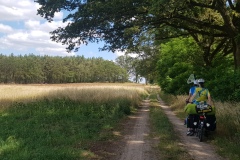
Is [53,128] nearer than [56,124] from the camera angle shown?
Yes

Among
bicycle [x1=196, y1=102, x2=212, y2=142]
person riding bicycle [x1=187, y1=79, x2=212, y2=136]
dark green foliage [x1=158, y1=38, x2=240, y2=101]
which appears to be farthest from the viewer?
dark green foliage [x1=158, y1=38, x2=240, y2=101]

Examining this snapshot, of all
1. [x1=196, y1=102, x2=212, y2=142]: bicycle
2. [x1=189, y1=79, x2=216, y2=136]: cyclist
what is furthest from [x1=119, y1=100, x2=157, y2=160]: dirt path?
[x1=189, y1=79, x2=216, y2=136]: cyclist

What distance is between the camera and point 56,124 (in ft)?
47.2

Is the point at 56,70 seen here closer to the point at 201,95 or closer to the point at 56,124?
the point at 56,124

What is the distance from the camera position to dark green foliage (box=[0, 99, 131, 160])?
8.60m

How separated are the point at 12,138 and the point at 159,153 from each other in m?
5.33

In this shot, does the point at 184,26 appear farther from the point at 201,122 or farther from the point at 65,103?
the point at 201,122

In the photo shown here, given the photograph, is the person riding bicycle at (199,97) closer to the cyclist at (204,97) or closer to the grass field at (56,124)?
the cyclist at (204,97)

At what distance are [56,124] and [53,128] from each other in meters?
1.24

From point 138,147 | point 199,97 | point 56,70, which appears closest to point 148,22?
point 199,97

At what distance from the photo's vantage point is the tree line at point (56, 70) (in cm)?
12695

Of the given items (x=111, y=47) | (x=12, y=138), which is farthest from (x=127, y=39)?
(x=12, y=138)

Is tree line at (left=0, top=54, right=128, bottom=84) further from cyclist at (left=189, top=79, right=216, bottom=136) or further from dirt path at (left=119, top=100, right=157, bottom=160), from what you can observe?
cyclist at (left=189, top=79, right=216, bottom=136)

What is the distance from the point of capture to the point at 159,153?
29.7 ft
